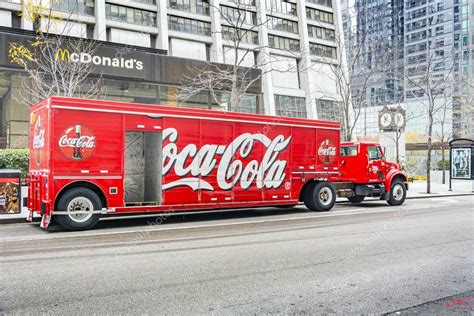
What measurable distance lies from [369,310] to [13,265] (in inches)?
211

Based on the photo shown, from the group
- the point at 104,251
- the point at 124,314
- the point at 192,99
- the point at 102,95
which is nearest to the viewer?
the point at 124,314

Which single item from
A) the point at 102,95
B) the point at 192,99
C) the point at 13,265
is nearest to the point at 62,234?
the point at 13,265

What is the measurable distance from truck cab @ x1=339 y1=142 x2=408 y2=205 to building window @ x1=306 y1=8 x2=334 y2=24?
42.5 m

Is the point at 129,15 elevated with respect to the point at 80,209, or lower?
elevated

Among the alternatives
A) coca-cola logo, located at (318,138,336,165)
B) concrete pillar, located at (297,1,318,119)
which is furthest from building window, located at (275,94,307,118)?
coca-cola logo, located at (318,138,336,165)

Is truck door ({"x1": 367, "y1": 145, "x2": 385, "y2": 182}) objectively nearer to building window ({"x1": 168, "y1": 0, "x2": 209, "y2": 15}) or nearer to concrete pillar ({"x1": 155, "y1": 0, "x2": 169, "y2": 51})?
concrete pillar ({"x1": 155, "y1": 0, "x2": 169, "y2": 51})

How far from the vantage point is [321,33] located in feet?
189

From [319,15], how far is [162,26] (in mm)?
25806

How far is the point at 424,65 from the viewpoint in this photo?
29641 mm

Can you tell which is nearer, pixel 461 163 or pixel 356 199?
pixel 356 199

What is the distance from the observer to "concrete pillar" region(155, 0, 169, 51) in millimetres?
40906

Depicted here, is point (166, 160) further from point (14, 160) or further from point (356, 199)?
point (356, 199)

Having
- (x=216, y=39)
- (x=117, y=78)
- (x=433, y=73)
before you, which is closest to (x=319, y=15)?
(x=216, y=39)

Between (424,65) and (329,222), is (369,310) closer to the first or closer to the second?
(329,222)
